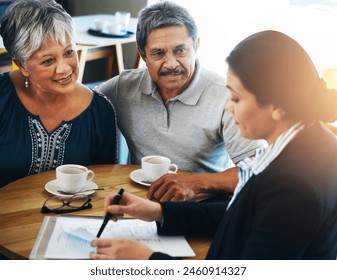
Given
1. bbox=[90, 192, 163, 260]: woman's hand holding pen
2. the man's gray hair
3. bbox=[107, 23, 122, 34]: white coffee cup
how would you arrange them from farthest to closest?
bbox=[107, 23, 122, 34]: white coffee cup
the man's gray hair
bbox=[90, 192, 163, 260]: woman's hand holding pen

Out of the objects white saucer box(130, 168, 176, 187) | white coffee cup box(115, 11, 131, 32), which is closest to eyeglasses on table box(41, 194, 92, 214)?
white saucer box(130, 168, 176, 187)

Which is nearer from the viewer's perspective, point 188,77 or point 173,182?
point 173,182

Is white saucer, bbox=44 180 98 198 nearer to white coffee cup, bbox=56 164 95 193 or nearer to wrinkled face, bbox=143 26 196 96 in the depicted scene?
white coffee cup, bbox=56 164 95 193

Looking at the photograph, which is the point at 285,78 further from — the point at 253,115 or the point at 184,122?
the point at 184,122

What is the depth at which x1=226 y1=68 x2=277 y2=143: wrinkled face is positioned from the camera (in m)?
1.09

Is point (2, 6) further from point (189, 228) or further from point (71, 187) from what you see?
point (189, 228)

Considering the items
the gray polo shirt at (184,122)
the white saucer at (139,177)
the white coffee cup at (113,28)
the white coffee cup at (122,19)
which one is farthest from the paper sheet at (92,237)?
the white coffee cup at (122,19)

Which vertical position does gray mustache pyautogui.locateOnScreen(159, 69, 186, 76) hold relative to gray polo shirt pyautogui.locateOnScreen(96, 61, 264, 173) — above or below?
above

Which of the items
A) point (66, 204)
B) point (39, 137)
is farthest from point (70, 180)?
point (39, 137)

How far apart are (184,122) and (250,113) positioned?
90 cm

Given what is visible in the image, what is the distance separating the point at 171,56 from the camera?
1.95 m

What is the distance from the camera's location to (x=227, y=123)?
194 centimetres

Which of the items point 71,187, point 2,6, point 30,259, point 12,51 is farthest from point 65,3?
point 30,259

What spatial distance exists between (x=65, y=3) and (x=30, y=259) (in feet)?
14.4
